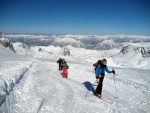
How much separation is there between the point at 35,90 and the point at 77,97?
116 inches

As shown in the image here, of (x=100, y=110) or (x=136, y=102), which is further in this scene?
(x=136, y=102)

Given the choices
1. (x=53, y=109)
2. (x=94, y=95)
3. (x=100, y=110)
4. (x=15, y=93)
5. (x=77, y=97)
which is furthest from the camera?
(x=94, y=95)

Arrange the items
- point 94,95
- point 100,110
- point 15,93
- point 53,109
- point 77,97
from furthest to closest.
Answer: point 94,95 < point 77,97 < point 15,93 < point 100,110 < point 53,109

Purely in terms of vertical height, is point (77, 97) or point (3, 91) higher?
point (3, 91)

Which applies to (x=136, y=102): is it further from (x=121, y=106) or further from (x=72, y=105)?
(x=72, y=105)

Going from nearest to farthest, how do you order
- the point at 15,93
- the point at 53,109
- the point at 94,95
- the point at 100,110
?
the point at 53,109 → the point at 100,110 → the point at 15,93 → the point at 94,95

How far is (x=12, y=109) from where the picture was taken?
802cm

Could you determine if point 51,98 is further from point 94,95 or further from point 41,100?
point 94,95

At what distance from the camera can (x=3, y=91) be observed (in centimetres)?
927

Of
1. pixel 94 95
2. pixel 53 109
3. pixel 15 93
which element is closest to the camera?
pixel 53 109

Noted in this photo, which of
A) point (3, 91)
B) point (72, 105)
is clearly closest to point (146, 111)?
point (72, 105)

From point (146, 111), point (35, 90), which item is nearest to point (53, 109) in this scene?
point (35, 90)

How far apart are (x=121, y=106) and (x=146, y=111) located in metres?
1.41

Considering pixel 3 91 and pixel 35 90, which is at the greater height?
pixel 3 91
